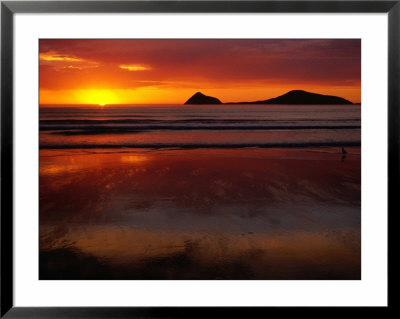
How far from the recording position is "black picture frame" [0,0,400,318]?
1.79 metres

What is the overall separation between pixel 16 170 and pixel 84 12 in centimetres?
79

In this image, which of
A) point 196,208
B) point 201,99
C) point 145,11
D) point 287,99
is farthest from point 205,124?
point 145,11

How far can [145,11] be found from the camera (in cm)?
181

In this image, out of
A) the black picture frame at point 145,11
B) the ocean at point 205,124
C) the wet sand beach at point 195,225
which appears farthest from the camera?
the ocean at point 205,124

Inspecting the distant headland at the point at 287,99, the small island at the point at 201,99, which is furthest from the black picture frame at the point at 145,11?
the small island at the point at 201,99

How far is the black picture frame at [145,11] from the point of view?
1.79 m

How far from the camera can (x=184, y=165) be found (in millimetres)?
4039

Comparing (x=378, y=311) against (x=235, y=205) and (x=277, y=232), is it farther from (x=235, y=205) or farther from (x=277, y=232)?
(x=235, y=205)

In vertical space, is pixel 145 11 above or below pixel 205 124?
above

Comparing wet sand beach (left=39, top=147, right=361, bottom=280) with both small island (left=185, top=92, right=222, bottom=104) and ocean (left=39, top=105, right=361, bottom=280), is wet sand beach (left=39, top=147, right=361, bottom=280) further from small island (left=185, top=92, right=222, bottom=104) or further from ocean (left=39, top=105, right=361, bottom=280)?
small island (left=185, top=92, right=222, bottom=104)

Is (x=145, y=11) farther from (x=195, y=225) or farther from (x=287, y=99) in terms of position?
(x=287, y=99)

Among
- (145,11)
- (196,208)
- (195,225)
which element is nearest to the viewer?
(145,11)

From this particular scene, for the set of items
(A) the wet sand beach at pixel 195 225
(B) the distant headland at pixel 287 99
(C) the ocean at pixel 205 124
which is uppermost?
(B) the distant headland at pixel 287 99

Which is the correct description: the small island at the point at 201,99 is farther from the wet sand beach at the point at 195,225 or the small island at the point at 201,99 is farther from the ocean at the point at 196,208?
the wet sand beach at the point at 195,225
